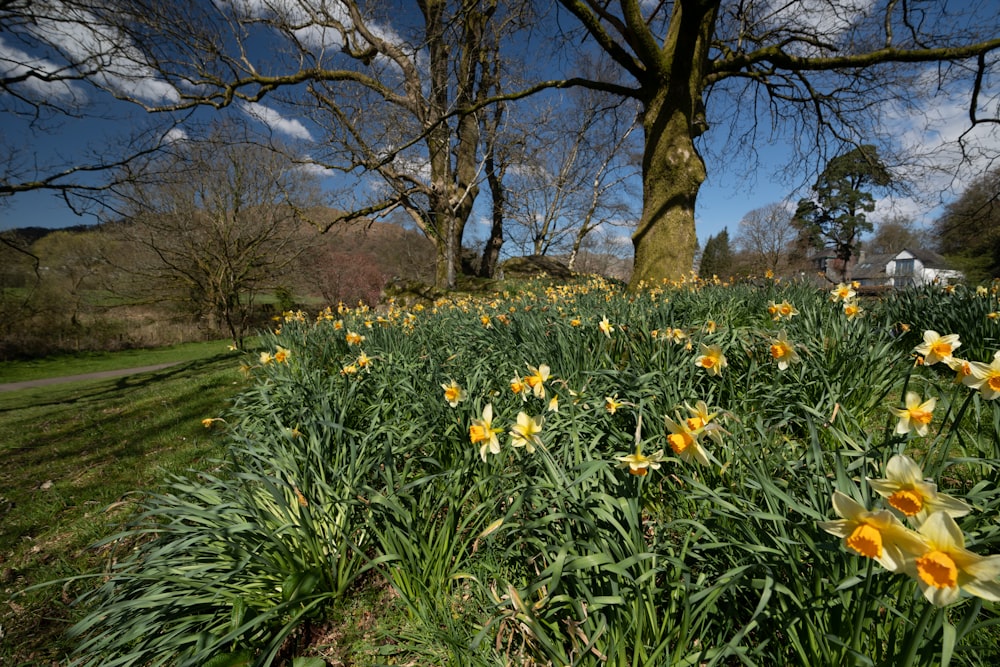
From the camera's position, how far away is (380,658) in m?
1.30

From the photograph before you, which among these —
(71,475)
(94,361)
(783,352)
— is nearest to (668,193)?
(783,352)

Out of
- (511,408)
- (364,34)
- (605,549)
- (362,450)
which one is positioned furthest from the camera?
(364,34)

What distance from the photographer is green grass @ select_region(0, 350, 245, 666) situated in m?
1.88

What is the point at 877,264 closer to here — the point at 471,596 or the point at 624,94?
the point at 624,94

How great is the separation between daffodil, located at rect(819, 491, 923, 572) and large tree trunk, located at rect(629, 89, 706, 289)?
5.76 m

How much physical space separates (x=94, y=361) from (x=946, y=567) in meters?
21.6

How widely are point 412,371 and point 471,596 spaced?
1430 mm

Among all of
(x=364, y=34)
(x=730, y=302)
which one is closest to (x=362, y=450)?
(x=730, y=302)

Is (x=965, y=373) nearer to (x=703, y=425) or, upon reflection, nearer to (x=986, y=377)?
(x=986, y=377)

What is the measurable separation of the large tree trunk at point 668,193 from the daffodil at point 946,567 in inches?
227

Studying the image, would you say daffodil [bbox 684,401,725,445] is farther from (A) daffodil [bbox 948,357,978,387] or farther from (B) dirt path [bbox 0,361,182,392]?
(B) dirt path [bbox 0,361,182,392]

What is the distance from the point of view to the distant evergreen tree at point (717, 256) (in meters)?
38.9

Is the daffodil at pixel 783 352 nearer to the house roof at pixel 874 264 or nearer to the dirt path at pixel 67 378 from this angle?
the dirt path at pixel 67 378

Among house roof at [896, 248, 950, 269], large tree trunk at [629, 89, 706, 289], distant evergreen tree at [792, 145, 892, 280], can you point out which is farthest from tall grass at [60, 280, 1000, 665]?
house roof at [896, 248, 950, 269]
